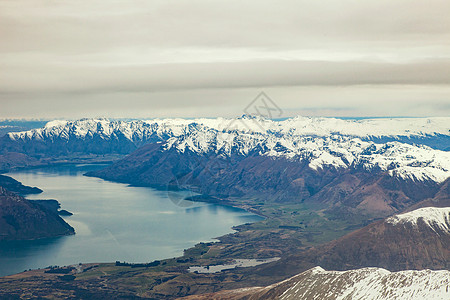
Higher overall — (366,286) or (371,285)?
(371,285)

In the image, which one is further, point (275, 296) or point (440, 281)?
point (275, 296)

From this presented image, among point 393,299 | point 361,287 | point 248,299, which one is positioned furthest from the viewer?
point 248,299

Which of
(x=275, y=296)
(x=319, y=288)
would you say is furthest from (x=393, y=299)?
(x=275, y=296)

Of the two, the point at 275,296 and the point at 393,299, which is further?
the point at 275,296

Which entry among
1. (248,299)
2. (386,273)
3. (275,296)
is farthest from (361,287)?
(248,299)

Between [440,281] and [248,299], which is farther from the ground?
[440,281]

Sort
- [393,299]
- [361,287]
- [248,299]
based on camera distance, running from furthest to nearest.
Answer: [248,299]
[361,287]
[393,299]

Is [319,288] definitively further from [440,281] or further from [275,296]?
[440,281]
